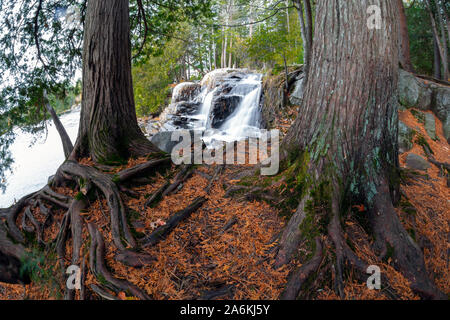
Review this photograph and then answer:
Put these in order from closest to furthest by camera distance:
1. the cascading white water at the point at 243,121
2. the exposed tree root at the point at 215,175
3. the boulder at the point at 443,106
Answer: the exposed tree root at the point at 215,175 < the boulder at the point at 443,106 < the cascading white water at the point at 243,121

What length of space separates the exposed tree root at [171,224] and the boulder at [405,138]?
497 centimetres

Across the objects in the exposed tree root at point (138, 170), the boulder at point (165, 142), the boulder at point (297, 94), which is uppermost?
the boulder at point (297, 94)

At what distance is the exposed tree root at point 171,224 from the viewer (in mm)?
2609

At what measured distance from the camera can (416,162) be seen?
4590 mm

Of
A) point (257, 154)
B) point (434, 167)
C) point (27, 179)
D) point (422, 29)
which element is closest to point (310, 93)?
point (257, 154)

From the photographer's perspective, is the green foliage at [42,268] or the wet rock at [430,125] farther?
the wet rock at [430,125]

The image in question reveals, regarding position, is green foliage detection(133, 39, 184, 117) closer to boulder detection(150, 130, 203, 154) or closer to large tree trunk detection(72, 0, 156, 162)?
boulder detection(150, 130, 203, 154)

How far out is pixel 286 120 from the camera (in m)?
7.12

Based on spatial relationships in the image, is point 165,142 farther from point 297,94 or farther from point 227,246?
point 227,246

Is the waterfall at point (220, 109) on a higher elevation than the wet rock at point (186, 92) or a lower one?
lower

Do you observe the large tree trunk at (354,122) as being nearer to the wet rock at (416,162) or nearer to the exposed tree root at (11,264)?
the wet rock at (416,162)

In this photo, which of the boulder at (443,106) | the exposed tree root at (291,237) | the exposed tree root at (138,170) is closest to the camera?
the exposed tree root at (291,237)

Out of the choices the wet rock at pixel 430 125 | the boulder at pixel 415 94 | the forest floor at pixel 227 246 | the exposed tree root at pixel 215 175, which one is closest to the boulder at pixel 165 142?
the exposed tree root at pixel 215 175

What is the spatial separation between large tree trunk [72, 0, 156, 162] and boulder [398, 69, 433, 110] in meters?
7.06
